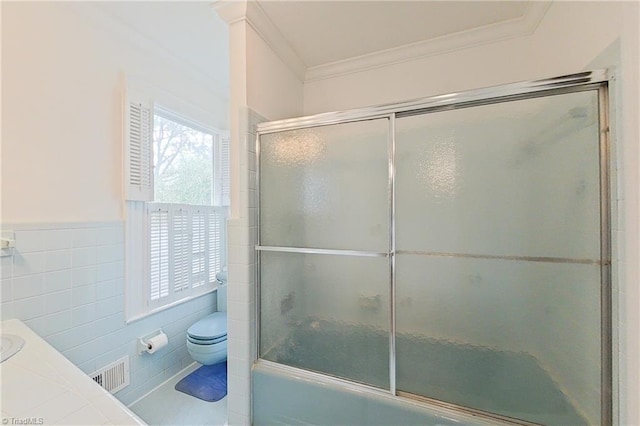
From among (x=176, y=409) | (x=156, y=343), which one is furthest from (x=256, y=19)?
(x=176, y=409)

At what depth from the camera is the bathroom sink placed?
0.89 metres

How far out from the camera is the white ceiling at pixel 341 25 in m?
1.45

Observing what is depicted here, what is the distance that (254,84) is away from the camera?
1504 mm

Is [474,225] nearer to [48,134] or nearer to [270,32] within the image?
[270,32]

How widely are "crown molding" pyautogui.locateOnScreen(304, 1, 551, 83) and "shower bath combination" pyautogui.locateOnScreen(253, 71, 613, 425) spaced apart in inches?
31.5

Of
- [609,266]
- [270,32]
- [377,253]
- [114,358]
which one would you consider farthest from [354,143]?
[114,358]

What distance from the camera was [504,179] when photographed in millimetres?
1151

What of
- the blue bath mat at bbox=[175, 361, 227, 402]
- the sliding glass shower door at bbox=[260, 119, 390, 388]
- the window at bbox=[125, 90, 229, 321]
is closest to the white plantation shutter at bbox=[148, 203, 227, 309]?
the window at bbox=[125, 90, 229, 321]

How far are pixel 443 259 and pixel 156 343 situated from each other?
1910mm

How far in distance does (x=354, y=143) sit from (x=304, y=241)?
0.60 metres

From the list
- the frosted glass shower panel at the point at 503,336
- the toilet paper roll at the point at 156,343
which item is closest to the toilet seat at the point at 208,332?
the toilet paper roll at the point at 156,343

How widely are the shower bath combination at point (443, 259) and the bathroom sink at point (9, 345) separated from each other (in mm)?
928

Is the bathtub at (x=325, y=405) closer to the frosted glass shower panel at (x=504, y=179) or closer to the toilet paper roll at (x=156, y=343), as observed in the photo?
the frosted glass shower panel at (x=504, y=179)

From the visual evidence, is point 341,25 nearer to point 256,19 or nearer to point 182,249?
point 256,19
